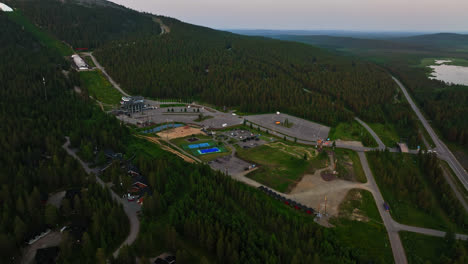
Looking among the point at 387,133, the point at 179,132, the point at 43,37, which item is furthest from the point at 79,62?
the point at 387,133

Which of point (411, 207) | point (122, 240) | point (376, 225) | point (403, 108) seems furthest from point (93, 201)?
point (403, 108)

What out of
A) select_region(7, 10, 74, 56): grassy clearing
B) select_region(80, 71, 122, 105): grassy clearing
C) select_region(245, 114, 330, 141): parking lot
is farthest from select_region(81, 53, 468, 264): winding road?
select_region(7, 10, 74, 56): grassy clearing

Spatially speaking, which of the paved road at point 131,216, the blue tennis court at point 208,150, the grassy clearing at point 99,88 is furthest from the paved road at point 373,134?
the grassy clearing at point 99,88

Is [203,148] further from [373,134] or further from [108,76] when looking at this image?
[108,76]

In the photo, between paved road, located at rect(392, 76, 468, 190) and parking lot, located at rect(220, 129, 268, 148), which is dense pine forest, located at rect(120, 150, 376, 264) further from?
paved road, located at rect(392, 76, 468, 190)

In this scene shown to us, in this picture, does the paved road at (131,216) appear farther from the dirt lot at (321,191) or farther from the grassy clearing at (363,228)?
the grassy clearing at (363,228)

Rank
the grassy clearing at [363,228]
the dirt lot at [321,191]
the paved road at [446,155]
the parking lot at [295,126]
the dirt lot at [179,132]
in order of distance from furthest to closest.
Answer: the parking lot at [295,126], the dirt lot at [179,132], the paved road at [446,155], the dirt lot at [321,191], the grassy clearing at [363,228]

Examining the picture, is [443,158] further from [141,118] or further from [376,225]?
[141,118]
